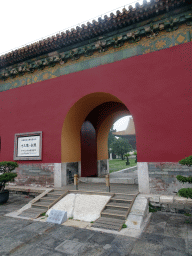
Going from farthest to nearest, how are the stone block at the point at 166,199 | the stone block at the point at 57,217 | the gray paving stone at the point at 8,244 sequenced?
the stone block at the point at 166,199, the stone block at the point at 57,217, the gray paving stone at the point at 8,244

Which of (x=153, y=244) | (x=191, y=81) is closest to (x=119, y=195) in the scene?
(x=153, y=244)

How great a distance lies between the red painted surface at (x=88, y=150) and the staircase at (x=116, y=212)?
3.44 metres

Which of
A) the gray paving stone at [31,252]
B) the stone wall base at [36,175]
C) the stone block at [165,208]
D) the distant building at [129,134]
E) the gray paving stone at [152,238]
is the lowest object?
the gray paving stone at [31,252]

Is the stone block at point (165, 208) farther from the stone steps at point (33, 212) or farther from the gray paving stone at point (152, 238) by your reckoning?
the stone steps at point (33, 212)

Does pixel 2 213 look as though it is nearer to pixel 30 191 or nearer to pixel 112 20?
pixel 30 191

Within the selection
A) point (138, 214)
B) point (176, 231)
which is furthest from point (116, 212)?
point (176, 231)

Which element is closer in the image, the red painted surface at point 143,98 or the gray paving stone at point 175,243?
the gray paving stone at point 175,243

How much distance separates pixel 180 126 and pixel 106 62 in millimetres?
3331

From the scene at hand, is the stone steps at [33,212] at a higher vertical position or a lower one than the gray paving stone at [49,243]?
higher

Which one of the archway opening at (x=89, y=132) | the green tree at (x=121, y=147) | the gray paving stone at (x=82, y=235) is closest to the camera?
the gray paving stone at (x=82, y=235)

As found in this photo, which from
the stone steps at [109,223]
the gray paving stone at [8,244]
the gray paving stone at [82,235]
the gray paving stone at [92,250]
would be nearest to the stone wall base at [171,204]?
the stone steps at [109,223]

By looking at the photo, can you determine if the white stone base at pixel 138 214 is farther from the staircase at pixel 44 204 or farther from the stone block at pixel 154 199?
the staircase at pixel 44 204

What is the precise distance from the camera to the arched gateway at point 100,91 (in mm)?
5039

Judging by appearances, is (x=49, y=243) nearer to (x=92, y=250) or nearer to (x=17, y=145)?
(x=92, y=250)
